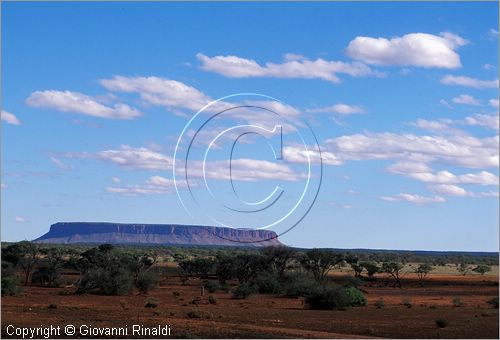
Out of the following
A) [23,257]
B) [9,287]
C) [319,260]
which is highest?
[23,257]

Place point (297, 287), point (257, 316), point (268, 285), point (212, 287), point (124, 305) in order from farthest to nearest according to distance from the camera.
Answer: point (212, 287), point (268, 285), point (297, 287), point (124, 305), point (257, 316)

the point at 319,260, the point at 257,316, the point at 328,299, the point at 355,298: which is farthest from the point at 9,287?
the point at 319,260

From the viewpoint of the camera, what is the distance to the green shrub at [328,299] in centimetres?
5669

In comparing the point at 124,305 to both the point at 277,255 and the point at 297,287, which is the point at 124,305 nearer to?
the point at 297,287

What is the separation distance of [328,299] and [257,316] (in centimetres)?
980

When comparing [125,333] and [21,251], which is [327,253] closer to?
[21,251]

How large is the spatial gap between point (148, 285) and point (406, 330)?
Result: 3790 cm

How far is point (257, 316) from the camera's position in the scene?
48.5 meters

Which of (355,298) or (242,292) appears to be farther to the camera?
(242,292)

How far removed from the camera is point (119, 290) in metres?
69.2

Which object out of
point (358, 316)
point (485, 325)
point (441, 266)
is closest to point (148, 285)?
point (358, 316)

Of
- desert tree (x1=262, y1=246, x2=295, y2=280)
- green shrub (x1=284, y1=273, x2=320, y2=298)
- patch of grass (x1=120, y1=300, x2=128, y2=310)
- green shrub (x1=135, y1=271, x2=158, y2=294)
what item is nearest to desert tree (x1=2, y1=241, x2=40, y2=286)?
green shrub (x1=135, y1=271, x2=158, y2=294)

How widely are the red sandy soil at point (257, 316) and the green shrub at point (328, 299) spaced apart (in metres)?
1.09

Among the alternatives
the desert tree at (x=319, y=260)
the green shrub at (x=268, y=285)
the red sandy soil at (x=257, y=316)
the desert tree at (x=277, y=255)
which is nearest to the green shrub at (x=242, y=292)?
the red sandy soil at (x=257, y=316)
